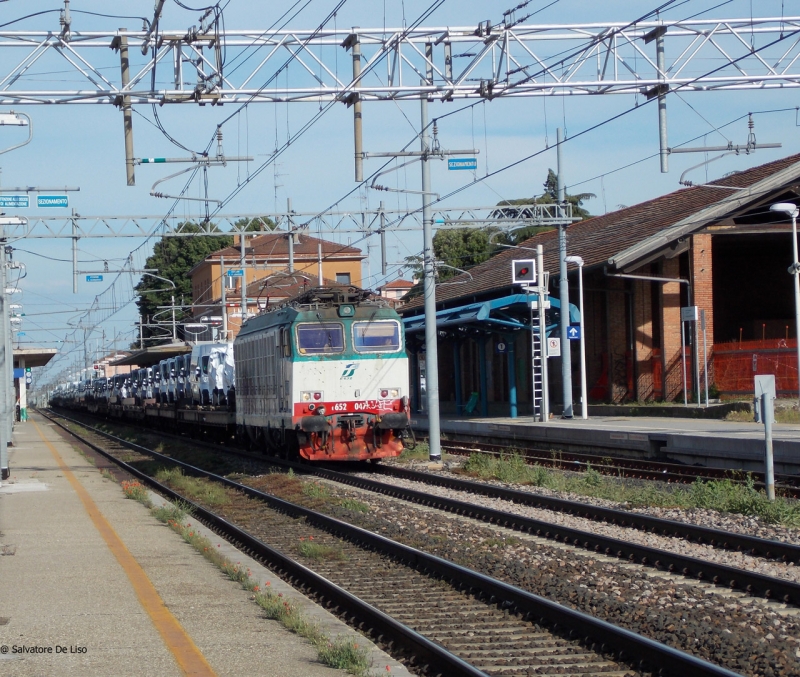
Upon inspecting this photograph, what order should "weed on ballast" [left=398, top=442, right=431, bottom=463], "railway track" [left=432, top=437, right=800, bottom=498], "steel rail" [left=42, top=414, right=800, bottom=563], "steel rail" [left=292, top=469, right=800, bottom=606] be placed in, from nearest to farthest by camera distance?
"steel rail" [left=292, top=469, right=800, bottom=606] < "steel rail" [left=42, top=414, right=800, bottom=563] < "railway track" [left=432, top=437, right=800, bottom=498] < "weed on ballast" [left=398, top=442, right=431, bottom=463]

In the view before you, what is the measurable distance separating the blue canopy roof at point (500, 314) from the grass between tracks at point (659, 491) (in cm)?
1104

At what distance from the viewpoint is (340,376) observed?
20828 mm

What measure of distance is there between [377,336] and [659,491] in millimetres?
7049

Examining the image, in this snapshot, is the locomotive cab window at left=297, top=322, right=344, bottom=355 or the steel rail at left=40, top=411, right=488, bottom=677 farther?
the locomotive cab window at left=297, top=322, right=344, bottom=355

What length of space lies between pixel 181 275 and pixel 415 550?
86328mm

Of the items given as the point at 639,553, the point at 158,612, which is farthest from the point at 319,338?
the point at 158,612

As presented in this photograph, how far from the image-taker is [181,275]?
9481 cm

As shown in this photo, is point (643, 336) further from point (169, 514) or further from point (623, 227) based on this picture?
point (169, 514)

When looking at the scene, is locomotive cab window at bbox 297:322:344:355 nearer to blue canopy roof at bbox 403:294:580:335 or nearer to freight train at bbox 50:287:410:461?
freight train at bbox 50:287:410:461

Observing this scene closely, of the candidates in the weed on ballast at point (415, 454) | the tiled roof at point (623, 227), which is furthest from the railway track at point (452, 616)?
the tiled roof at point (623, 227)

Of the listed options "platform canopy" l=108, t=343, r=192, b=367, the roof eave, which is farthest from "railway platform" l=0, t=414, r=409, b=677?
"platform canopy" l=108, t=343, r=192, b=367

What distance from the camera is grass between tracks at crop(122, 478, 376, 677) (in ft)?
22.0

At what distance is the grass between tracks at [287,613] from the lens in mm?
6719

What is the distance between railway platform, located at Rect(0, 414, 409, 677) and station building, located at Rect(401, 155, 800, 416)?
20.3 metres
